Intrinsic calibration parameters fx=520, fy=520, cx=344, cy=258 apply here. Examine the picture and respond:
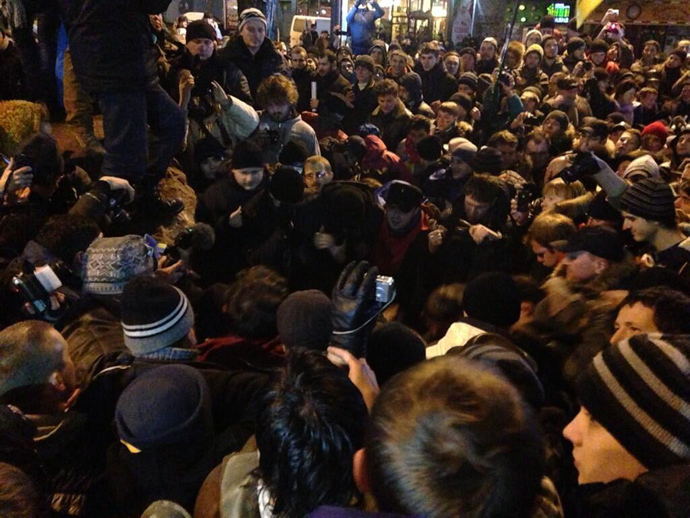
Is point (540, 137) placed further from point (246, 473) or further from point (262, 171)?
point (246, 473)

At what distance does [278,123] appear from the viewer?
4.51 m

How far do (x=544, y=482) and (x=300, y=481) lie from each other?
55 centimetres

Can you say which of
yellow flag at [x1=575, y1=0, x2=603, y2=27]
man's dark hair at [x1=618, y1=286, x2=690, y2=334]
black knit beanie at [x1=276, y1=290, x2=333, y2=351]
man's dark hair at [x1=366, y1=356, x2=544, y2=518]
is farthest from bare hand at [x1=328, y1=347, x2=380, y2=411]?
yellow flag at [x1=575, y1=0, x2=603, y2=27]

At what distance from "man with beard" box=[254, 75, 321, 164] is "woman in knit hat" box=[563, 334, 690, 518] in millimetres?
3485

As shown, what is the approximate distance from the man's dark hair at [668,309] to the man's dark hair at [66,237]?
2.48 m

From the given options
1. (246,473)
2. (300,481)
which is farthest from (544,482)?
(246,473)

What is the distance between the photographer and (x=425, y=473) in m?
0.90

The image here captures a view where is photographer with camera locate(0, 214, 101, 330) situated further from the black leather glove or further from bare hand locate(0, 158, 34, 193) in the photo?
the black leather glove

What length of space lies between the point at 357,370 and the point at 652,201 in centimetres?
232

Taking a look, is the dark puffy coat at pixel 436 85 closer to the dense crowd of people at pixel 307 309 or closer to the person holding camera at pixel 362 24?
the dense crowd of people at pixel 307 309

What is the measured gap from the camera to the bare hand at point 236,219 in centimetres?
350

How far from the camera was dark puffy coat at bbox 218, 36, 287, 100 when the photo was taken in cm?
529

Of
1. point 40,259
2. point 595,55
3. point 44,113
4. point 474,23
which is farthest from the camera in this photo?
point 474,23

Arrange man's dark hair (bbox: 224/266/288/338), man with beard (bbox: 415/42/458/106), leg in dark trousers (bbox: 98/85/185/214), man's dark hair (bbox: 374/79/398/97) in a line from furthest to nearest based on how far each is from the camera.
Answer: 1. man with beard (bbox: 415/42/458/106)
2. man's dark hair (bbox: 374/79/398/97)
3. leg in dark trousers (bbox: 98/85/185/214)
4. man's dark hair (bbox: 224/266/288/338)
